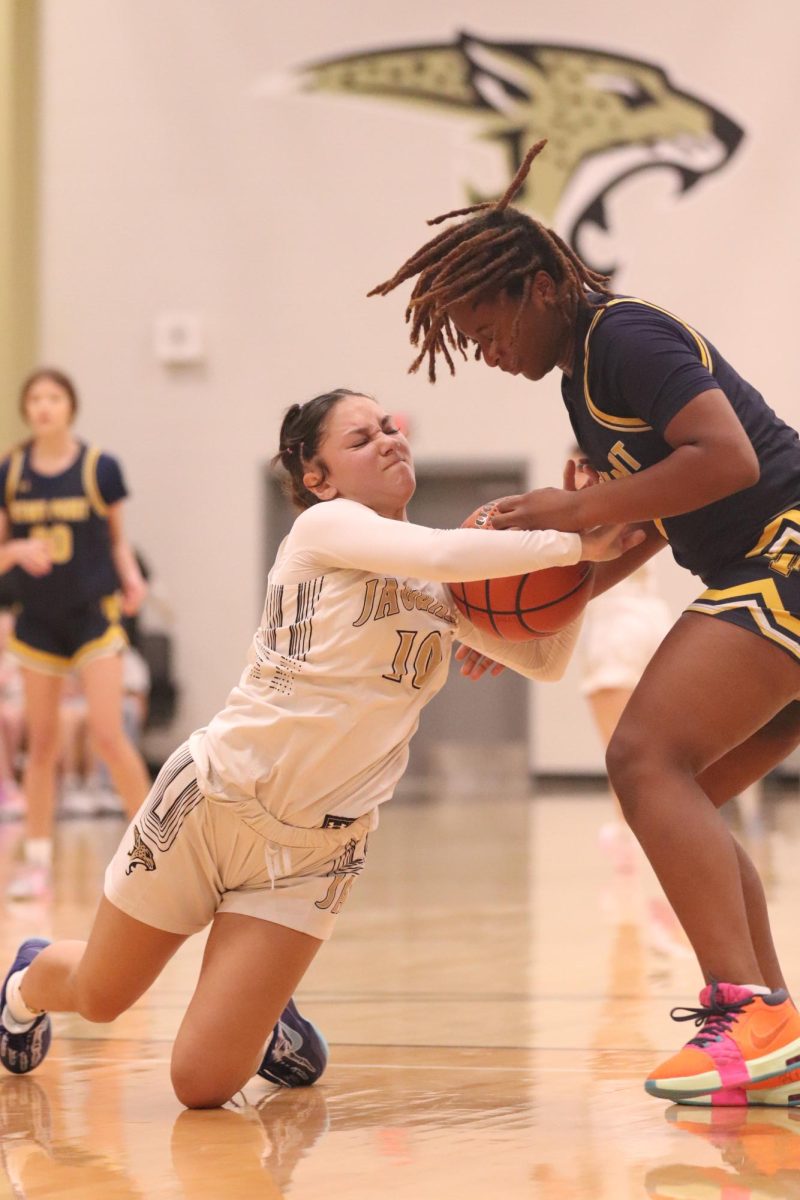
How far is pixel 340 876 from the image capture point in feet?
9.49

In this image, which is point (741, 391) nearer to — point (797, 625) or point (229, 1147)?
point (797, 625)

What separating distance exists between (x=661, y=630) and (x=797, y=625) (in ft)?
14.1

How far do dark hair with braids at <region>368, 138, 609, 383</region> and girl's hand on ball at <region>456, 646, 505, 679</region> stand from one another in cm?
58

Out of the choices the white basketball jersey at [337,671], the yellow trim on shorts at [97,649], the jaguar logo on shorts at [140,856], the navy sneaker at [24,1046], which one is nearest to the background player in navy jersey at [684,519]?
the white basketball jersey at [337,671]

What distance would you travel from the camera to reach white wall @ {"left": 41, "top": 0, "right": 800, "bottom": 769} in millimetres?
12078

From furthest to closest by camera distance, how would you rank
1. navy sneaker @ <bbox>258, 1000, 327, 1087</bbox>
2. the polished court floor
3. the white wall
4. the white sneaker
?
the white wall < the white sneaker < navy sneaker @ <bbox>258, 1000, 327, 1087</bbox> < the polished court floor

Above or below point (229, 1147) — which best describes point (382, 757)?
above

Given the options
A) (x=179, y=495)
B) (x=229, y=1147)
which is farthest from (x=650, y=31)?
(x=229, y=1147)

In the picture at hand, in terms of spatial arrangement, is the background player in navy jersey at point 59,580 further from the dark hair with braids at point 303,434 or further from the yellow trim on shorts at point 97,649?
the dark hair with braids at point 303,434

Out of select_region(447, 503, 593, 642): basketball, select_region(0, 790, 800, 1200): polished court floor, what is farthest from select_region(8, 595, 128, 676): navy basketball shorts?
select_region(447, 503, 593, 642): basketball

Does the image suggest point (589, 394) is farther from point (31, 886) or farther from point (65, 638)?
point (65, 638)

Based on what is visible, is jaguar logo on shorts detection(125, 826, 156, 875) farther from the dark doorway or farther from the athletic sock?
the dark doorway

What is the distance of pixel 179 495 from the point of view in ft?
42.3

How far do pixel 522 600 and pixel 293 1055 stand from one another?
954 mm
